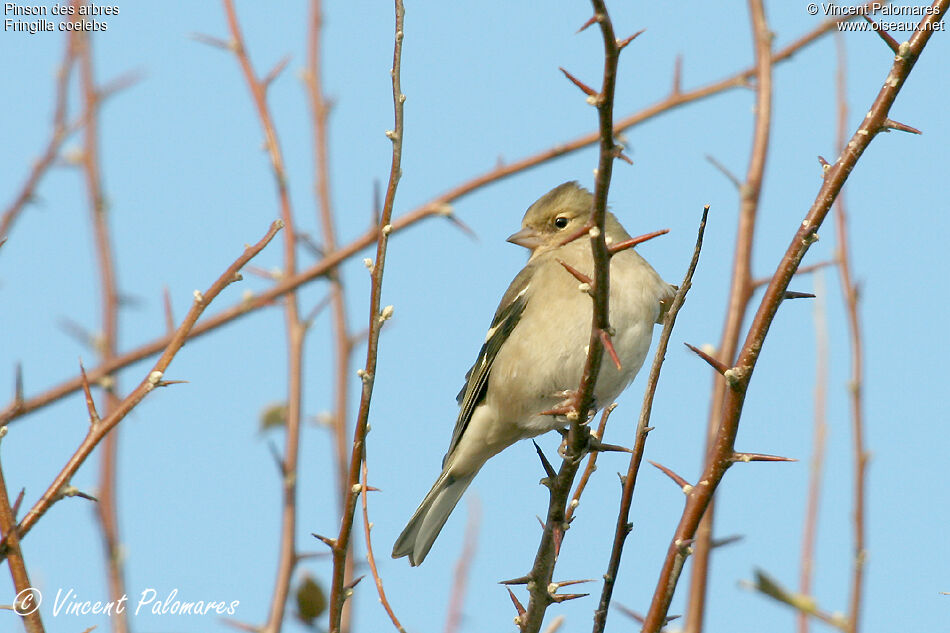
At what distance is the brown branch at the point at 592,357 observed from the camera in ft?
8.04

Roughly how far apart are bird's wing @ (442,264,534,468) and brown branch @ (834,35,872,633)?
5.66ft

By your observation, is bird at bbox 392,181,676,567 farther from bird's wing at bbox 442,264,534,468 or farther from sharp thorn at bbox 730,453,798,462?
sharp thorn at bbox 730,453,798,462

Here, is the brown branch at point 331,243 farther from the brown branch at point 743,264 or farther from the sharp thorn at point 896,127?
the sharp thorn at point 896,127

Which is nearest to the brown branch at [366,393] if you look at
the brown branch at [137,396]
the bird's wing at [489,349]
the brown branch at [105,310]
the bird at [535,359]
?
the brown branch at [137,396]

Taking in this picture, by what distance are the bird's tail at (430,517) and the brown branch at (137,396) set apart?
265 centimetres

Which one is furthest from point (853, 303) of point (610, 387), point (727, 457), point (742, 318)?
point (727, 457)

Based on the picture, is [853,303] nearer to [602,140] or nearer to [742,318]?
[742,318]

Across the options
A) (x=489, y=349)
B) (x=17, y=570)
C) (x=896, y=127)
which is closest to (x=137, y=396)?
(x=17, y=570)

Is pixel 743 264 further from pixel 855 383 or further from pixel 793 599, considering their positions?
pixel 793 599

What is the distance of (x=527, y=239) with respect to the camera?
6684mm

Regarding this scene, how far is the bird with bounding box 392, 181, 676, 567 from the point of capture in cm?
539

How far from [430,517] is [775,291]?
325 centimetres

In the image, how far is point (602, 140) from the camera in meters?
2.52

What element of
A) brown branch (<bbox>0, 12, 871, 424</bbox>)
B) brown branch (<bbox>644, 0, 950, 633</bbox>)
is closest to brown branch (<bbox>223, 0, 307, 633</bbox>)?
brown branch (<bbox>0, 12, 871, 424</bbox>)
